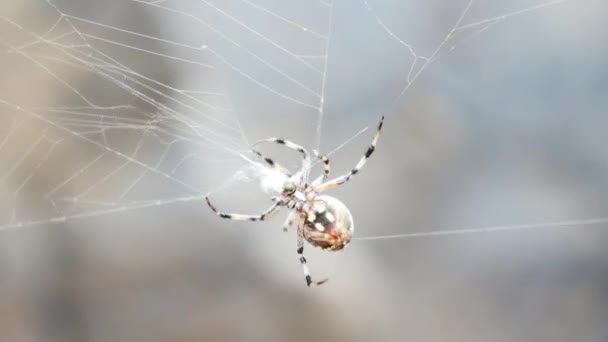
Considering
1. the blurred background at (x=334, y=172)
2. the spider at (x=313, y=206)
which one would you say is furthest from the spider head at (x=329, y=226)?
the blurred background at (x=334, y=172)

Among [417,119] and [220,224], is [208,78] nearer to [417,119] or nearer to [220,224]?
[220,224]

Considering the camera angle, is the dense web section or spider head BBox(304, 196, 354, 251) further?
the dense web section

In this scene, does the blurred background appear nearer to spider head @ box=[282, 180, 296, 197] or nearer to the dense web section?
the dense web section

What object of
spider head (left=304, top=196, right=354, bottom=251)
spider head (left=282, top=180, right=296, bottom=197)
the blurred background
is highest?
the blurred background

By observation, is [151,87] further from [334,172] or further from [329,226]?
[329,226]

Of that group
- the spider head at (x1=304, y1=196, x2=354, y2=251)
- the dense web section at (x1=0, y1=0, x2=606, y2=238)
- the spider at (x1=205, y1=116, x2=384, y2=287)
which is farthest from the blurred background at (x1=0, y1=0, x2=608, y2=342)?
the spider head at (x1=304, y1=196, x2=354, y2=251)

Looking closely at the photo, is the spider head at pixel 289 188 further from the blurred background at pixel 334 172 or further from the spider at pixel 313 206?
the blurred background at pixel 334 172

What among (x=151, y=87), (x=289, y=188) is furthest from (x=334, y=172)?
(x=289, y=188)
